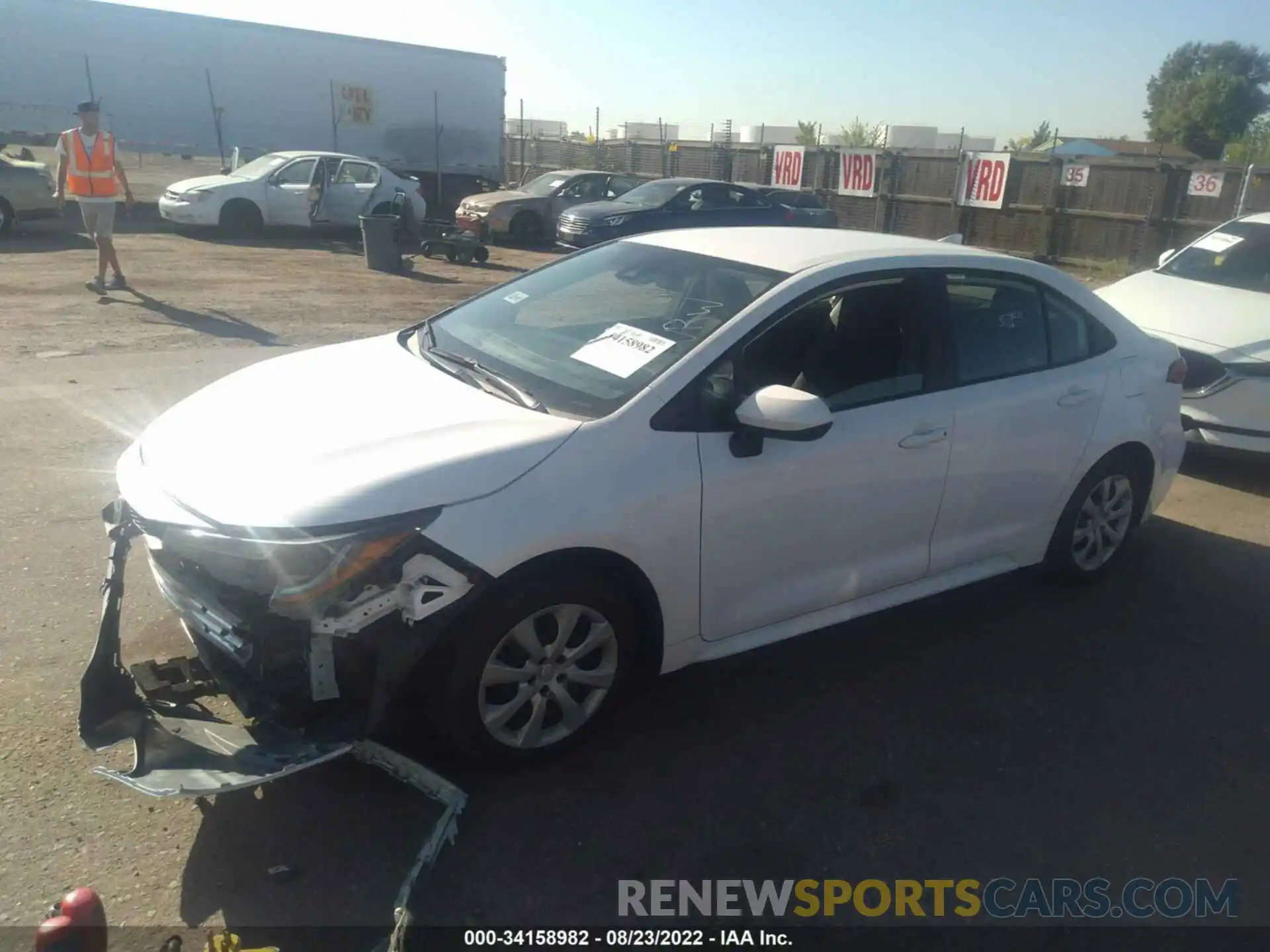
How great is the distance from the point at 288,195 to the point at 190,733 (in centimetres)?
1693

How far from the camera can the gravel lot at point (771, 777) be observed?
2.78 m

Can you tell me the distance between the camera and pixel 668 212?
1692 centimetres

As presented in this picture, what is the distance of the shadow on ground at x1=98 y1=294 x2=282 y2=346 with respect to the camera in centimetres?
934

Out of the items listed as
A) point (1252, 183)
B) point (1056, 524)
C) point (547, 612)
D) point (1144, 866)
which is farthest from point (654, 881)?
point (1252, 183)

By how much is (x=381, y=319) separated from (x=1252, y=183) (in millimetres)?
14590

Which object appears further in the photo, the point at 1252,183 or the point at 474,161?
the point at 474,161

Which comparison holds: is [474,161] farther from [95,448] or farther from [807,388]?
[807,388]

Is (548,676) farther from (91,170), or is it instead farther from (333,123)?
(333,123)

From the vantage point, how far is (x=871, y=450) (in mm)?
3705

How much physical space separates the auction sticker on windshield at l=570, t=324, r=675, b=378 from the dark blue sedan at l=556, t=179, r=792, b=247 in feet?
42.6

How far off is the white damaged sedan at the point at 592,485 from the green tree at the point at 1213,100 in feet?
254

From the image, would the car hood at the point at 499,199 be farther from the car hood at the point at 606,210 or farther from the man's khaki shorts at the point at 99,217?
the man's khaki shorts at the point at 99,217

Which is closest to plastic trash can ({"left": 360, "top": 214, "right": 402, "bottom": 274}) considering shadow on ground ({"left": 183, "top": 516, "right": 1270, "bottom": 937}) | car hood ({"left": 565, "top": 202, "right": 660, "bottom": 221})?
car hood ({"left": 565, "top": 202, "right": 660, "bottom": 221})

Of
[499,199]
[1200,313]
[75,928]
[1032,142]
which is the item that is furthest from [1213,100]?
[75,928]
